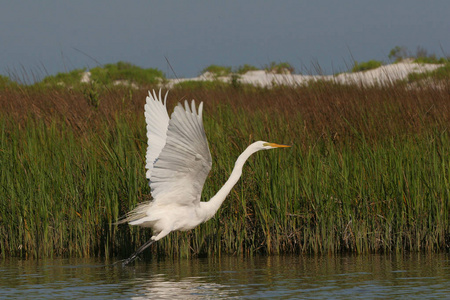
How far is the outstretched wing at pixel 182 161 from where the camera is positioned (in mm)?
5438

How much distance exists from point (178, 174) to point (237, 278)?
3.40 ft

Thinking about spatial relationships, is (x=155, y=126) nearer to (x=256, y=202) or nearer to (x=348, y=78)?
(x=256, y=202)

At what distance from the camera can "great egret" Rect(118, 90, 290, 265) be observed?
5.55 meters

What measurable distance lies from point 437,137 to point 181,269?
366 cm

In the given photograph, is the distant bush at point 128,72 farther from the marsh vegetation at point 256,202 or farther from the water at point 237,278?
the water at point 237,278

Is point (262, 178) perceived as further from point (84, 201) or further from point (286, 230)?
point (84, 201)

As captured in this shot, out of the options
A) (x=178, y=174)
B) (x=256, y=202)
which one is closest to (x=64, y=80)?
(x=256, y=202)

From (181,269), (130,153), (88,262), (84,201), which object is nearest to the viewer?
(181,269)

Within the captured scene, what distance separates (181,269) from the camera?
6316 mm

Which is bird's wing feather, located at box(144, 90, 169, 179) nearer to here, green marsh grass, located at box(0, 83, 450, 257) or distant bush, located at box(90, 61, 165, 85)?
green marsh grass, located at box(0, 83, 450, 257)

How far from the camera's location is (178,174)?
239 inches

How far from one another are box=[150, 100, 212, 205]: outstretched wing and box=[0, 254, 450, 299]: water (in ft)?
2.25

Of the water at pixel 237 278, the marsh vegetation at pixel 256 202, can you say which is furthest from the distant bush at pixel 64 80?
the water at pixel 237 278

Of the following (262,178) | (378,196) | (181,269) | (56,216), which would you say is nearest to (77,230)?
(56,216)
